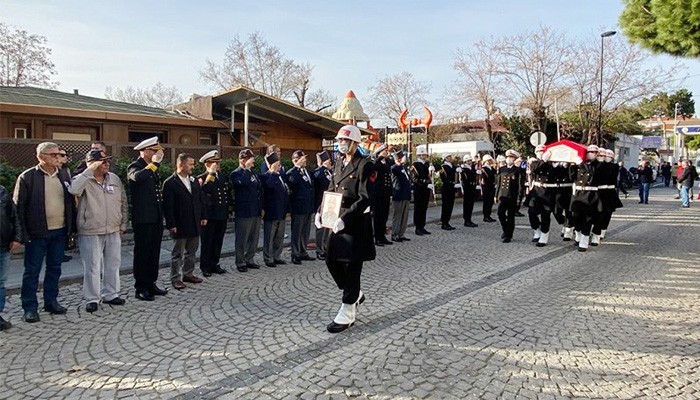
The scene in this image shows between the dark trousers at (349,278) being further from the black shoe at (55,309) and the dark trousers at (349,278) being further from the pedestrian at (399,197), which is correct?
the pedestrian at (399,197)

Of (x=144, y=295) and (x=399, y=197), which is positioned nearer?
(x=144, y=295)

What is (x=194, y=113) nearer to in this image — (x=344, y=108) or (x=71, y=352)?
(x=71, y=352)

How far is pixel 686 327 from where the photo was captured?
16.1 ft

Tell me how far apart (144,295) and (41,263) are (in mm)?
1225

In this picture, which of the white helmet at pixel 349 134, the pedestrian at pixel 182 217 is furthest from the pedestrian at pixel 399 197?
the white helmet at pixel 349 134

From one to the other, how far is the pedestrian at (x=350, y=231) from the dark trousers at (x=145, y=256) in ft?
8.75

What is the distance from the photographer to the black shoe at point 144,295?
5.97m

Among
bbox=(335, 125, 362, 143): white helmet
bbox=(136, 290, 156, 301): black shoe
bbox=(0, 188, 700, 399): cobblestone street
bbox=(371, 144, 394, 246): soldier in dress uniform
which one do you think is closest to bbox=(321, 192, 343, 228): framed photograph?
bbox=(335, 125, 362, 143): white helmet

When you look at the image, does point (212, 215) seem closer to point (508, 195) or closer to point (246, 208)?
point (246, 208)

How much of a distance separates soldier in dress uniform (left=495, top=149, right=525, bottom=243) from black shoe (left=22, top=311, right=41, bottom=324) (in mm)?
8637

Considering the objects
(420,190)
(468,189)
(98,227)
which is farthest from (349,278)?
(468,189)

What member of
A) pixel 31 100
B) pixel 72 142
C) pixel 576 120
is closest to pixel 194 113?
pixel 31 100

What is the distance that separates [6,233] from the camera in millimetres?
4867

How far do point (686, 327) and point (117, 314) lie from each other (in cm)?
626
